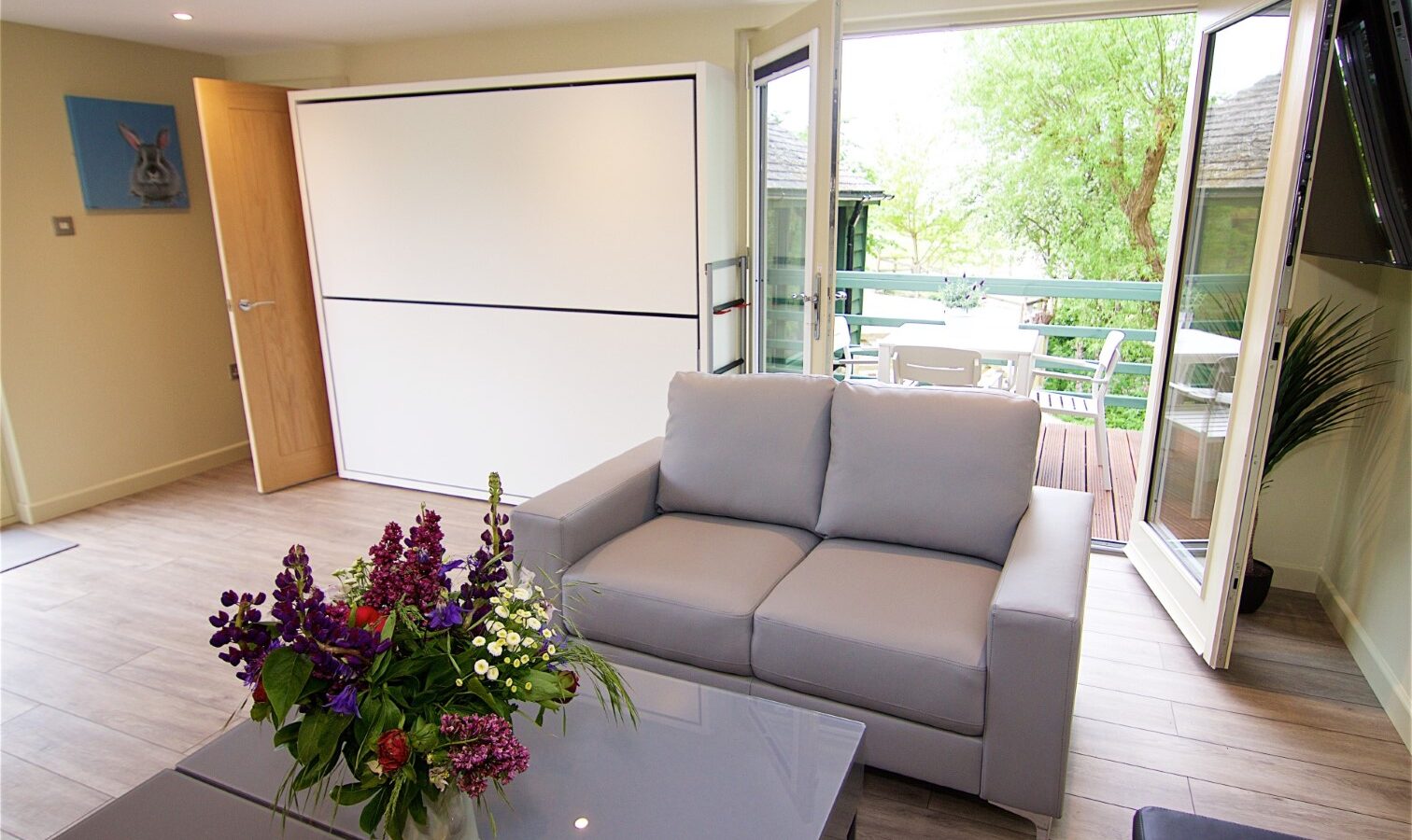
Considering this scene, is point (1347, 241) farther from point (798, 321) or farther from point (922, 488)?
point (798, 321)

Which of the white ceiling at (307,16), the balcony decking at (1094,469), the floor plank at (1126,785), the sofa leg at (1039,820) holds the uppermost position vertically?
the white ceiling at (307,16)

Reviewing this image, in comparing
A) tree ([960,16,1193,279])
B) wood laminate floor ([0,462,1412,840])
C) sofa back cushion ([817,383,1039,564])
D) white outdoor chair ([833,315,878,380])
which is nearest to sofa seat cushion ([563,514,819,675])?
sofa back cushion ([817,383,1039,564])

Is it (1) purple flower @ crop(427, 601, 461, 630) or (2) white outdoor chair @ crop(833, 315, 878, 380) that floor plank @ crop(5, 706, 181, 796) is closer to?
(1) purple flower @ crop(427, 601, 461, 630)

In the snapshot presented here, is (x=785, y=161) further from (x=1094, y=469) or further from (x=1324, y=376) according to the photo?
(x=1094, y=469)

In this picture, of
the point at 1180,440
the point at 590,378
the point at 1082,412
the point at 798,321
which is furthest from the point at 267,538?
the point at 1082,412

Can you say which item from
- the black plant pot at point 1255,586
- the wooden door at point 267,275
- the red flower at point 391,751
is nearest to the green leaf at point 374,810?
the red flower at point 391,751

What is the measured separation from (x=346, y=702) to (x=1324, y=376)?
308 centimetres

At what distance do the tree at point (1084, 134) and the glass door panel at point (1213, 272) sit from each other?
166 inches

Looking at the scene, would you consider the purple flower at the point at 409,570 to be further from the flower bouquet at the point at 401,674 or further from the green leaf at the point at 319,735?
the green leaf at the point at 319,735

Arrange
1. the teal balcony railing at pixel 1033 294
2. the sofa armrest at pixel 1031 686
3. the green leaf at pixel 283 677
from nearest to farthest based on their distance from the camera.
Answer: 1. the green leaf at pixel 283 677
2. the sofa armrest at pixel 1031 686
3. the teal balcony railing at pixel 1033 294

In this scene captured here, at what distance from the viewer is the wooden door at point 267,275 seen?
156 inches

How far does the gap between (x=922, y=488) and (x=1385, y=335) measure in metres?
1.74

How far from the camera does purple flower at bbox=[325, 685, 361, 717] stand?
1.09m

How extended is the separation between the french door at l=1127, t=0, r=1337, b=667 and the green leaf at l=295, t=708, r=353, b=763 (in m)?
2.45
